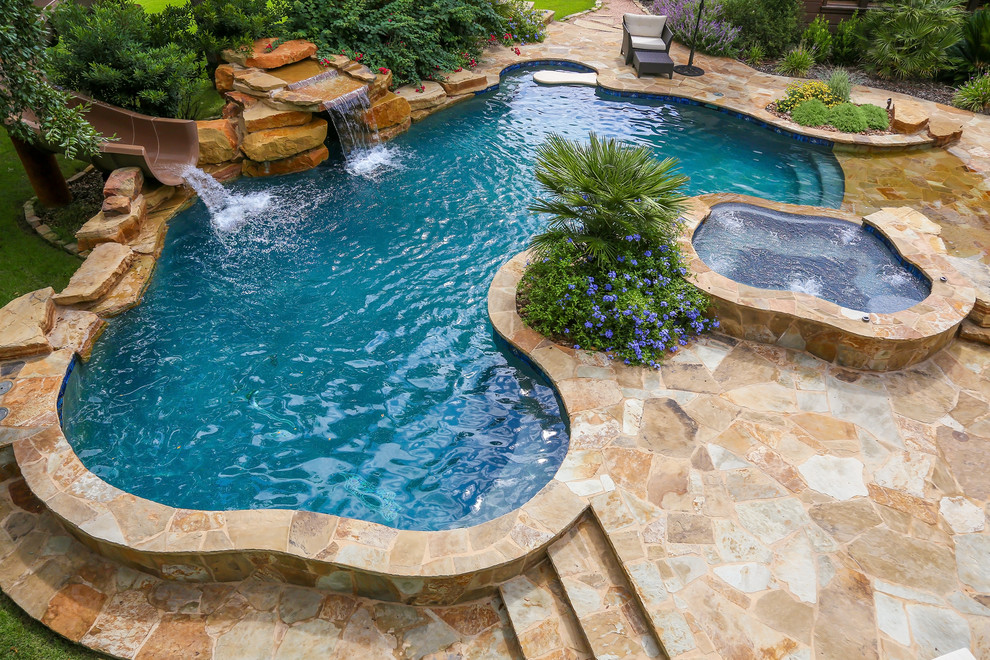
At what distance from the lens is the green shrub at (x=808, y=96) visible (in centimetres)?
1115

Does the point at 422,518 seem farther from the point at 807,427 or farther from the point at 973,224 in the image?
the point at 973,224

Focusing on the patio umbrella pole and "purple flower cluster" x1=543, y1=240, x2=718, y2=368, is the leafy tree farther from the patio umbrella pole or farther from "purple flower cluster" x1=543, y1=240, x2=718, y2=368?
the patio umbrella pole

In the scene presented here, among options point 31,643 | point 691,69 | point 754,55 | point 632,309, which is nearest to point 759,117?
point 691,69

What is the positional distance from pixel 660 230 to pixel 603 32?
37.7 ft

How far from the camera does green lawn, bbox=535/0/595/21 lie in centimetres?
1712

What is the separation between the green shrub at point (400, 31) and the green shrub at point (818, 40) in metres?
7.06

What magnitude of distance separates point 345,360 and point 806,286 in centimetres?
510

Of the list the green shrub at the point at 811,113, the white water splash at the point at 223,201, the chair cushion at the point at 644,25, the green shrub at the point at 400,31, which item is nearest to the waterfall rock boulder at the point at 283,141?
the white water splash at the point at 223,201

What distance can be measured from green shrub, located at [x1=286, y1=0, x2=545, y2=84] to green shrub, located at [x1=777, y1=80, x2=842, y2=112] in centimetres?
633

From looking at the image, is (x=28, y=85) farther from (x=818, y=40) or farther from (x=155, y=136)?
(x=818, y=40)

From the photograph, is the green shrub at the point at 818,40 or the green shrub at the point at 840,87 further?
the green shrub at the point at 818,40

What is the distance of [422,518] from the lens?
494cm

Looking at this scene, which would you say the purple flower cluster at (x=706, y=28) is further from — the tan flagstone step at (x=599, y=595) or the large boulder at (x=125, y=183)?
the tan flagstone step at (x=599, y=595)

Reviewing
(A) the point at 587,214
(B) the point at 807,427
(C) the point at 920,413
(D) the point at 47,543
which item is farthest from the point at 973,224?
(D) the point at 47,543
